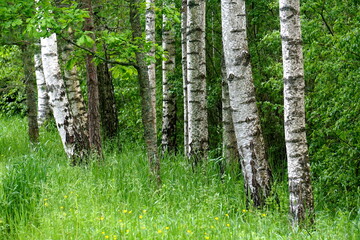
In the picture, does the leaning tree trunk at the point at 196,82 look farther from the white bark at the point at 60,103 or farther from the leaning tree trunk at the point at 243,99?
the leaning tree trunk at the point at 243,99

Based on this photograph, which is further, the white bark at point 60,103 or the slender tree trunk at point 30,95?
the slender tree trunk at point 30,95

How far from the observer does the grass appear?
5.75 meters

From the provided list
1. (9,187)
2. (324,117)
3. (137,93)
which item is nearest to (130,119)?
(137,93)

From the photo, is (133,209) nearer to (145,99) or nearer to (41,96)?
(145,99)

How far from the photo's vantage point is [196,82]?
412 inches

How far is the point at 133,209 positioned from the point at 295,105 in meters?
2.57

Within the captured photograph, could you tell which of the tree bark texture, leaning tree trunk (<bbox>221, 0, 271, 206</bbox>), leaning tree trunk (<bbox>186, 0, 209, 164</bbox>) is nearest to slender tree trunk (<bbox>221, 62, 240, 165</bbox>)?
leaning tree trunk (<bbox>186, 0, 209, 164</bbox>)

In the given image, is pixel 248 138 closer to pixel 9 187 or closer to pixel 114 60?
pixel 114 60

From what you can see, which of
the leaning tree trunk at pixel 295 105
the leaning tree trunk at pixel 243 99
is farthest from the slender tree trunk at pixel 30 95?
the leaning tree trunk at pixel 295 105

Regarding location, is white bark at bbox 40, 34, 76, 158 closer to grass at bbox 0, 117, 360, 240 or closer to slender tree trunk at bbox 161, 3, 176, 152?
grass at bbox 0, 117, 360, 240

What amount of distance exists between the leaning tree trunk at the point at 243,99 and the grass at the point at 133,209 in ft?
1.31

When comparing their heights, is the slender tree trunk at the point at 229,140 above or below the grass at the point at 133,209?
above

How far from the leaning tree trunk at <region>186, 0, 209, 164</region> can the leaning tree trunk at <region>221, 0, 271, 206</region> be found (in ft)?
10.0

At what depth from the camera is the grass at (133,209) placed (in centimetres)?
575
